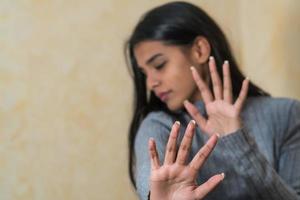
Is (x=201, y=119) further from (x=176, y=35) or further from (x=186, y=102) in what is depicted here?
(x=176, y=35)

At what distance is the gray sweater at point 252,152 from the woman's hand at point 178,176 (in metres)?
0.10

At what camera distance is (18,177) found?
1.12 m

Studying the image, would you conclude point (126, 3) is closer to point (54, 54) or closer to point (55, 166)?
point (54, 54)

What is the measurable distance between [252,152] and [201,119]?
0.49 ft

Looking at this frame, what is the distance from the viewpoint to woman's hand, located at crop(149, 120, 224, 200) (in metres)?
0.68

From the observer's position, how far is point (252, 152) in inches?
29.7

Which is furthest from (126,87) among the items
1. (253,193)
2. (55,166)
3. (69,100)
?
(253,193)

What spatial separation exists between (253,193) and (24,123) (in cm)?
62

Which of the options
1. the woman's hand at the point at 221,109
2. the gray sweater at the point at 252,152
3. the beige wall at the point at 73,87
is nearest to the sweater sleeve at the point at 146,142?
the gray sweater at the point at 252,152

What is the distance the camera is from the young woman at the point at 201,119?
2.47 ft

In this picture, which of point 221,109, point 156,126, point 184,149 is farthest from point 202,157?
point 156,126

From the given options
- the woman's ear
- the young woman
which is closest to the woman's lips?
the young woman

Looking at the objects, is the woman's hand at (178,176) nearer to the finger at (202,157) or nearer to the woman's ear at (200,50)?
the finger at (202,157)

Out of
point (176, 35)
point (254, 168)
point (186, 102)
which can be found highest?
point (176, 35)
